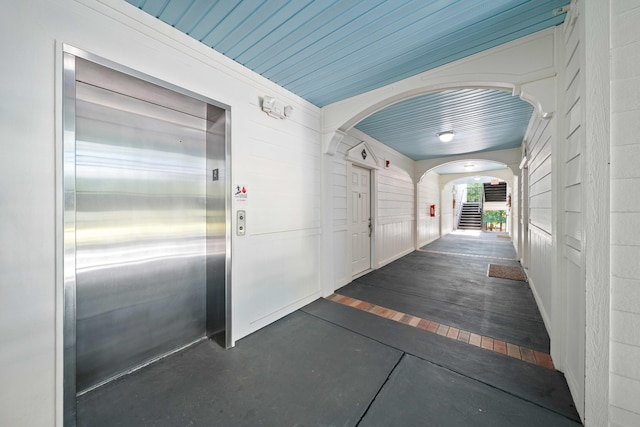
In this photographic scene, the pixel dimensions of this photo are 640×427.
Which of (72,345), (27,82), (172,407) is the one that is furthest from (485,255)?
(27,82)

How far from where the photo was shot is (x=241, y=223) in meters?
2.29

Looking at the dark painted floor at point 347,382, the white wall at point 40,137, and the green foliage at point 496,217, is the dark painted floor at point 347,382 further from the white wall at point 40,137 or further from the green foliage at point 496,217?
the green foliage at point 496,217

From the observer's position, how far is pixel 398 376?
5.92 feet

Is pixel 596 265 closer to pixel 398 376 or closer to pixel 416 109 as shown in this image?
pixel 398 376

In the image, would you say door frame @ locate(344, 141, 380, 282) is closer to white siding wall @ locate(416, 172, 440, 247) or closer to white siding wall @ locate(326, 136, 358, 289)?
white siding wall @ locate(326, 136, 358, 289)

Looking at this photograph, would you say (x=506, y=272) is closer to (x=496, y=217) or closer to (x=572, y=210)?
(x=572, y=210)

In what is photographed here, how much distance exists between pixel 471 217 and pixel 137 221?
16154 millimetres

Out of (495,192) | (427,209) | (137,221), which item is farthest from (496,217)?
(137,221)

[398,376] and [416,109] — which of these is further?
[416,109]

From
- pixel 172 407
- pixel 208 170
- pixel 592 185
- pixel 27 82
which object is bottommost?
pixel 172 407

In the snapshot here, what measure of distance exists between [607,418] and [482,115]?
3.77 m

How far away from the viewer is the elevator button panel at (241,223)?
2.26 meters

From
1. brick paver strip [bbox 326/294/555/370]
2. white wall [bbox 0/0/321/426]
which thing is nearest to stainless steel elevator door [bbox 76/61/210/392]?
white wall [bbox 0/0/321/426]

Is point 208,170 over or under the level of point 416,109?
under
